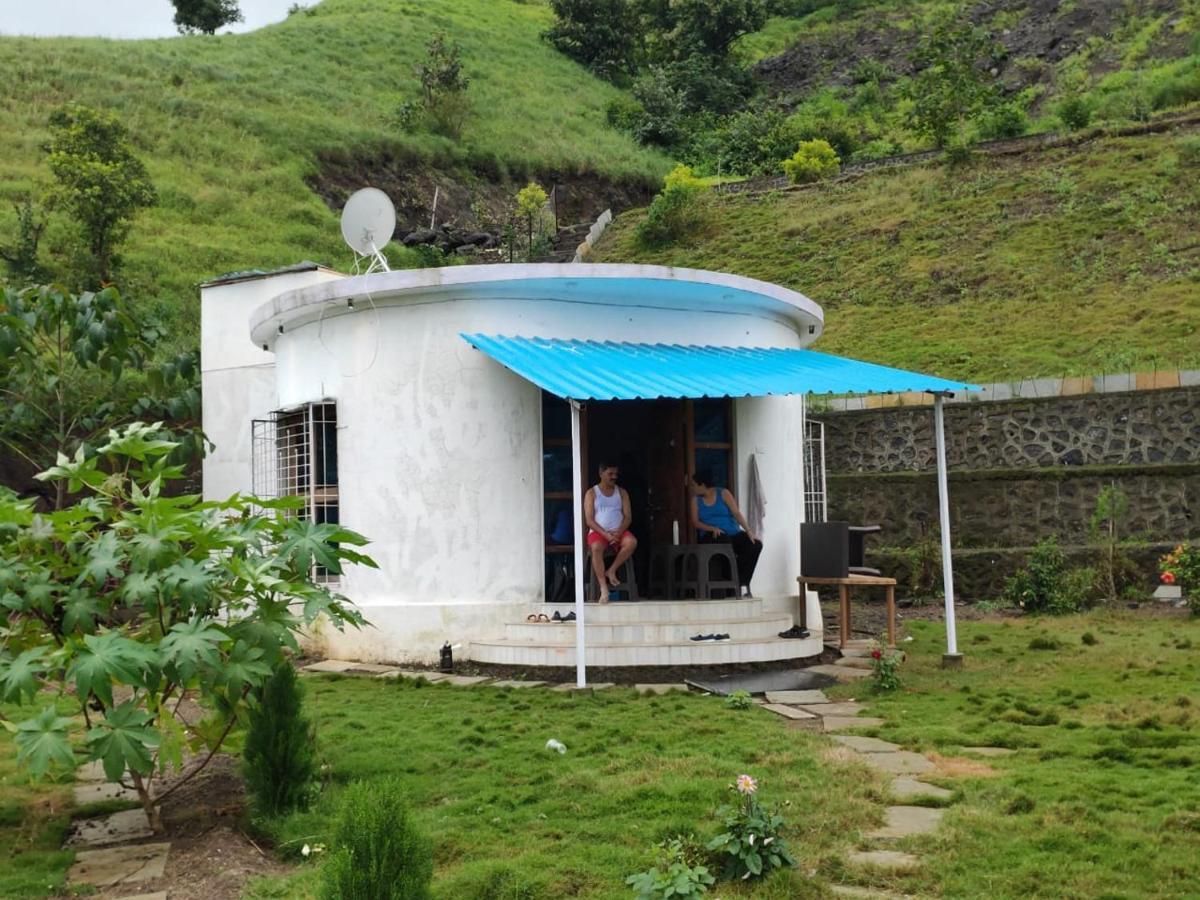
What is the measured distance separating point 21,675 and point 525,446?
5.75 m

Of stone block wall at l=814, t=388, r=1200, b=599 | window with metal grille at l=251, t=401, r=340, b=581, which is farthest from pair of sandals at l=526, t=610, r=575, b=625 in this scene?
stone block wall at l=814, t=388, r=1200, b=599

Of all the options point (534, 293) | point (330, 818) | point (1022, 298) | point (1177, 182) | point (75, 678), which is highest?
point (1177, 182)

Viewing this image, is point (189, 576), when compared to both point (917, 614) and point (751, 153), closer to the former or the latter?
point (917, 614)

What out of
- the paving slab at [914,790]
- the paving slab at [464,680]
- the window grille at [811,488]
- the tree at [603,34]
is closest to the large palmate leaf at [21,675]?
the paving slab at [914,790]

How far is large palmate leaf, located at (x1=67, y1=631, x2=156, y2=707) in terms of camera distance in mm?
4555

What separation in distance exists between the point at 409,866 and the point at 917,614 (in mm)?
10774

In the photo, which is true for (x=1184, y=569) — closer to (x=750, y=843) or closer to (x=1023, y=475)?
(x=1023, y=475)

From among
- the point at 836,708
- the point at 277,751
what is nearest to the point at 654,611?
the point at 836,708

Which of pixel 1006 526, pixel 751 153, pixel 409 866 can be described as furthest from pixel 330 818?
pixel 751 153

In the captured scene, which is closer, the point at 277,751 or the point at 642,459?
the point at 277,751

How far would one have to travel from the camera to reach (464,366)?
9.95 meters

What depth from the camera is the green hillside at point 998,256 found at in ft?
58.6

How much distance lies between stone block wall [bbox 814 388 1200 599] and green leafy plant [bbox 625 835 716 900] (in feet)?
35.5

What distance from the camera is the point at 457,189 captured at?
34.7 metres
